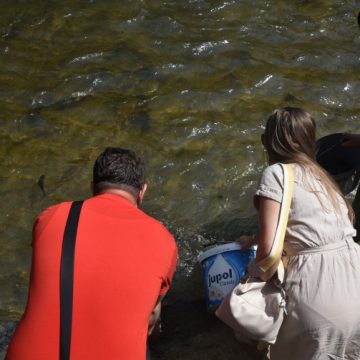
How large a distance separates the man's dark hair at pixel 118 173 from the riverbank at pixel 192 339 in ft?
4.08

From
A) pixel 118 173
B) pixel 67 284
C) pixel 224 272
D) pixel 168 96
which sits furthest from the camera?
pixel 168 96

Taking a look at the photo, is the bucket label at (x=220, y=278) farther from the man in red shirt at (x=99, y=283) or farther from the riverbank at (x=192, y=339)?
the man in red shirt at (x=99, y=283)

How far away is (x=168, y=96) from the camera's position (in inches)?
239

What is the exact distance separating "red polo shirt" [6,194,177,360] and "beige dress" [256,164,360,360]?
2.20ft

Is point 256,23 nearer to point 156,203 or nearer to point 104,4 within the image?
point 104,4

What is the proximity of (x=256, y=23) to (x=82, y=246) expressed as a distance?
507cm

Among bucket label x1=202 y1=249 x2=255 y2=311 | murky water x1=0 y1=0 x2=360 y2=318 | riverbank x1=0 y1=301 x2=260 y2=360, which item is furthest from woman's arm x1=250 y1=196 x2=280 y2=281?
murky water x1=0 y1=0 x2=360 y2=318

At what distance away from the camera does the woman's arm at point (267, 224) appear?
Result: 9.59ft

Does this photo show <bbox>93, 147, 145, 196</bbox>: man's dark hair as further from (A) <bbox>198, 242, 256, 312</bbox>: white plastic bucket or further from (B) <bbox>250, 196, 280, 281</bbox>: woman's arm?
(A) <bbox>198, 242, 256, 312</bbox>: white plastic bucket

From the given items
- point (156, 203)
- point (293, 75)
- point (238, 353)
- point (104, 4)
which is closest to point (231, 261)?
point (238, 353)

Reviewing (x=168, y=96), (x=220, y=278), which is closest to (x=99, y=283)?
(x=220, y=278)

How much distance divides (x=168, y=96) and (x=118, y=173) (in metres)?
3.16

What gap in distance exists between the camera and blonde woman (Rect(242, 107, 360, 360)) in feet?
A: 9.61

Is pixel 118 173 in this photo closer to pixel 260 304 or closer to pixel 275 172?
pixel 275 172
